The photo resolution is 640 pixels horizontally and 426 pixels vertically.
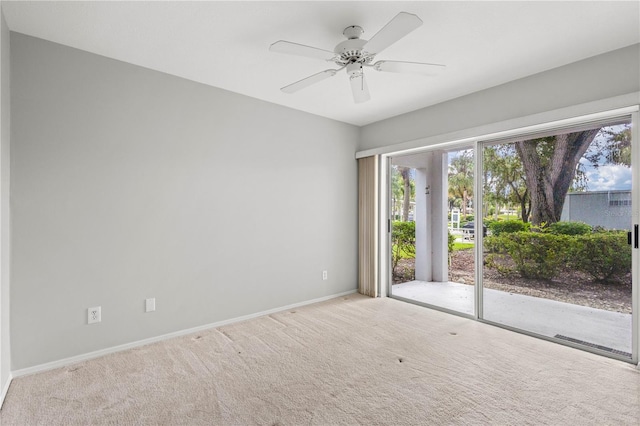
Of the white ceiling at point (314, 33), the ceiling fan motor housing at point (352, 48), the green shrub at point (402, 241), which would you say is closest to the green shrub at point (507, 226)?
the green shrub at point (402, 241)

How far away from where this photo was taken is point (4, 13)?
206 cm

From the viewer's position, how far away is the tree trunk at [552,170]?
9.52 ft

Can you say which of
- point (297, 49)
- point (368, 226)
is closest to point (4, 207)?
point (297, 49)

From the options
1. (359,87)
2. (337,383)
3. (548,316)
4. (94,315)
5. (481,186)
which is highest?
(359,87)

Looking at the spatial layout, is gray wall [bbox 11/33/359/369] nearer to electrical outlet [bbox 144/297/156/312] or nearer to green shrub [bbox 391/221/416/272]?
electrical outlet [bbox 144/297/156/312]

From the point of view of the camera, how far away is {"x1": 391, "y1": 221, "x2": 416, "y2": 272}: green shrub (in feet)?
14.6

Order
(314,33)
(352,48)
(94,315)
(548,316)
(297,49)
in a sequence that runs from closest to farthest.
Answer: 1. (297,49)
2. (352,48)
3. (314,33)
4. (94,315)
5. (548,316)

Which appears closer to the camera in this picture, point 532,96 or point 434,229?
point 532,96

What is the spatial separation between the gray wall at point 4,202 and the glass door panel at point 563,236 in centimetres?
411

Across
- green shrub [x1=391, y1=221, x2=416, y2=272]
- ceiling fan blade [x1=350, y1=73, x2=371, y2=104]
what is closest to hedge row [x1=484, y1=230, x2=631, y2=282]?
green shrub [x1=391, y1=221, x2=416, y2=272]

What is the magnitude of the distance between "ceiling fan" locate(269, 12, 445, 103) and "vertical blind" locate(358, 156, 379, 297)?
1.99 m

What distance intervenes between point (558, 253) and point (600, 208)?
1.72 ft

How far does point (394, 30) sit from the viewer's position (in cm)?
176

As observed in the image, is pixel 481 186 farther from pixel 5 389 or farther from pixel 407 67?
pixel 5 389
